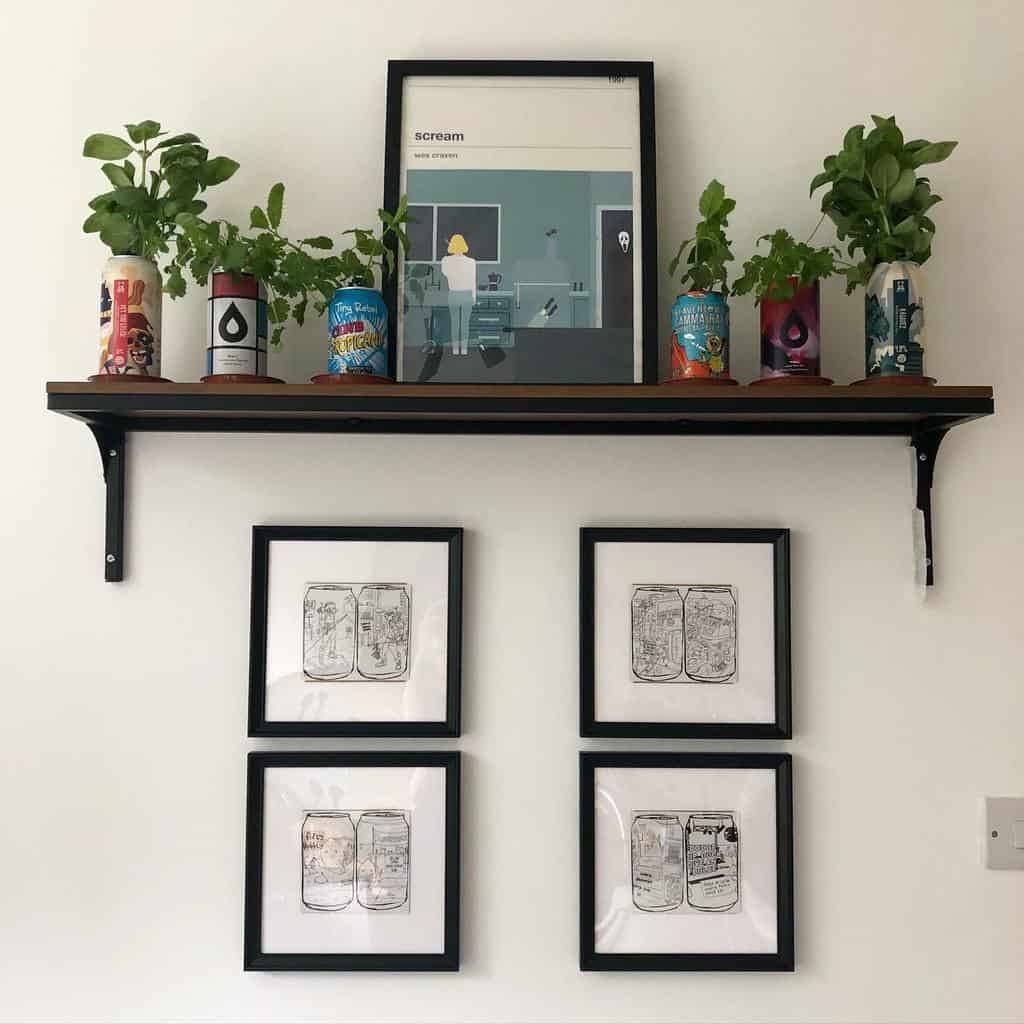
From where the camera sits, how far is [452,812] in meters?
1.26

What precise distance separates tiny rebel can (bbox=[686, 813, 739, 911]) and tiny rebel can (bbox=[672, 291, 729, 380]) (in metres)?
0.57

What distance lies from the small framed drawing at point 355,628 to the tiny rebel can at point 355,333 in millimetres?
222

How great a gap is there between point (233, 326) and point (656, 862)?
0.86 metres

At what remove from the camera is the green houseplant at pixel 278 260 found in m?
1.15

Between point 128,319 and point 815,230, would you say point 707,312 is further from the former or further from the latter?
point 128,319

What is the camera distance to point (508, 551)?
1.30 m

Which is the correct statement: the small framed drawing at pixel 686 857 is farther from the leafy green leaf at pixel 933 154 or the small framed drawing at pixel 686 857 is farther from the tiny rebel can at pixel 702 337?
the leafy green leaf at pixel 933 154

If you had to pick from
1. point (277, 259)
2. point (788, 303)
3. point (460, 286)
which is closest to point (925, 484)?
point (788, 303)

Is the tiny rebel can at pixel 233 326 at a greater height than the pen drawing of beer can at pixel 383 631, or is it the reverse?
the tiny rebel can at pixel 233 326

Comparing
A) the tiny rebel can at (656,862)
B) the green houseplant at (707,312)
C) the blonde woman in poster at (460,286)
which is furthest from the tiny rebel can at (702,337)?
the tiny rebel can at (656,862)

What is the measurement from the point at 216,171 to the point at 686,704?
35.1 inches

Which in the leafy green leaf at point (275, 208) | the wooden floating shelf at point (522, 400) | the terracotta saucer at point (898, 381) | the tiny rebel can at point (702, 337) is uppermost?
the leafy green leaf at point (275, 208)

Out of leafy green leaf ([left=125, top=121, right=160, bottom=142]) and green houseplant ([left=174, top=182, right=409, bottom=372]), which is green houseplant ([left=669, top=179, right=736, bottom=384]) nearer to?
green houseplant ([left=174, top=182, right=409, bottom=372])

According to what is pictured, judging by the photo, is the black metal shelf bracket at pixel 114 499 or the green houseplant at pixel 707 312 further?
the black metal shelf bracket at pixel 114 499
